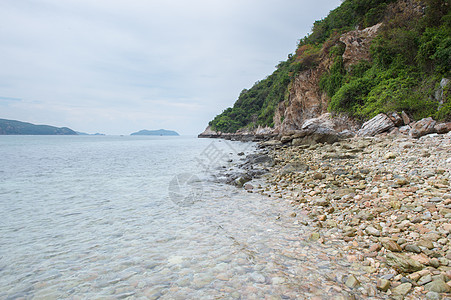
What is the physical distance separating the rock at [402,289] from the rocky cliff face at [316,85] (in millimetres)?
23190

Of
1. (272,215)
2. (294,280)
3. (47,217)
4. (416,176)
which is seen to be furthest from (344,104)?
(47,217)

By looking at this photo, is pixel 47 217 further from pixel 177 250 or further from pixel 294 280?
pixel 294 280

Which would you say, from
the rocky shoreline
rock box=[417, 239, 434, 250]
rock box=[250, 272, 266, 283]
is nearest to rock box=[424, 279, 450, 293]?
the rocky shoreline

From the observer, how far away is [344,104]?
23.2m

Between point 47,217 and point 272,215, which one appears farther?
point 47,217

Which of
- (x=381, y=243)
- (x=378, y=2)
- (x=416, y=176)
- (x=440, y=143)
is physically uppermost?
(x=378, y=2)

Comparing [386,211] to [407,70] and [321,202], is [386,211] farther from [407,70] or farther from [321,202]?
[407,70]

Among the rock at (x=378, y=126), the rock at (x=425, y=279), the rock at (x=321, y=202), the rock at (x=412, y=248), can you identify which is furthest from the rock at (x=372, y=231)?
the rock at (x=378, y=126)

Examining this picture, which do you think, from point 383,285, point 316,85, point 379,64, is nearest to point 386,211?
point 383,285

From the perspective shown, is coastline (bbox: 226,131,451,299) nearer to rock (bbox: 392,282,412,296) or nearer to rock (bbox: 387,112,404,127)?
rock (bbox: 392,282,412,296)

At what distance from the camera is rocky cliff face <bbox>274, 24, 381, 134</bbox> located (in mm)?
25328

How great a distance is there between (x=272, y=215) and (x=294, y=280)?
2.76 m

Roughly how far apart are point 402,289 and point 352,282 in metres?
0.58

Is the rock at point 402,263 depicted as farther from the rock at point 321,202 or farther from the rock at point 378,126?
the rock at point 378,126
